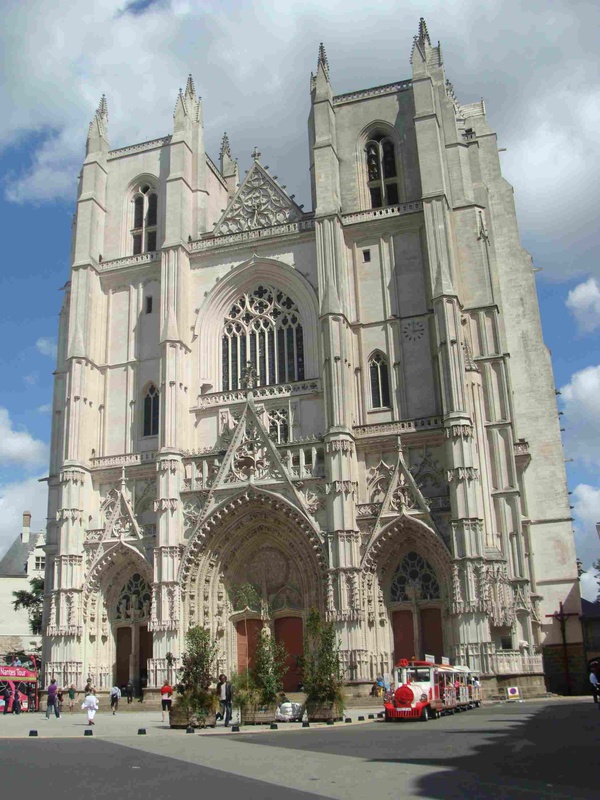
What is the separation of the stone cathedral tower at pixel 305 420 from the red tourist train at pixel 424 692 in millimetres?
5262

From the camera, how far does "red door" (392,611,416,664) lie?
108 feet

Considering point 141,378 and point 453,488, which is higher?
point 141,378

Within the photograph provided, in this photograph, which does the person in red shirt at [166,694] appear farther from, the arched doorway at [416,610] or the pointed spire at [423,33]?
the pointed spire at [423,33]

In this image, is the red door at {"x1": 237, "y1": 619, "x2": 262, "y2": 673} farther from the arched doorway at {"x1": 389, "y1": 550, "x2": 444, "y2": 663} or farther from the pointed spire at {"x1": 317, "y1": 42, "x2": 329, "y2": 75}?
→ the pointed spire at {"x1": 317, "y1": 42, "x2": 329, "y2": 75}

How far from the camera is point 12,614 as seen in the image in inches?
2470

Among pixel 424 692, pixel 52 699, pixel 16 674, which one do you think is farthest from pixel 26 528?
pixel 424 692

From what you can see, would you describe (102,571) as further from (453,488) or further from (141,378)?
(453,488)

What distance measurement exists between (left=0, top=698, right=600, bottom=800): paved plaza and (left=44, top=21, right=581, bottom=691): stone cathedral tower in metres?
12.8

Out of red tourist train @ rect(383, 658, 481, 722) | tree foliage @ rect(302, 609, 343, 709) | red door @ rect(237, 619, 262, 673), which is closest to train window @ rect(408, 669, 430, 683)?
red tourist train @ rect(383, 658, 481, 722)

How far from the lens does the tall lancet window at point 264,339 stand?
3797 centimetres

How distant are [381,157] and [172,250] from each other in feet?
34.7

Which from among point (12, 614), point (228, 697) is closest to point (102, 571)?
point (228, 697)

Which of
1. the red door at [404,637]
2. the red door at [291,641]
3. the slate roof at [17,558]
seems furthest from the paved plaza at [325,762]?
the slate roof at [17,558]

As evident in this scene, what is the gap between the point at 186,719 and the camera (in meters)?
21.5
